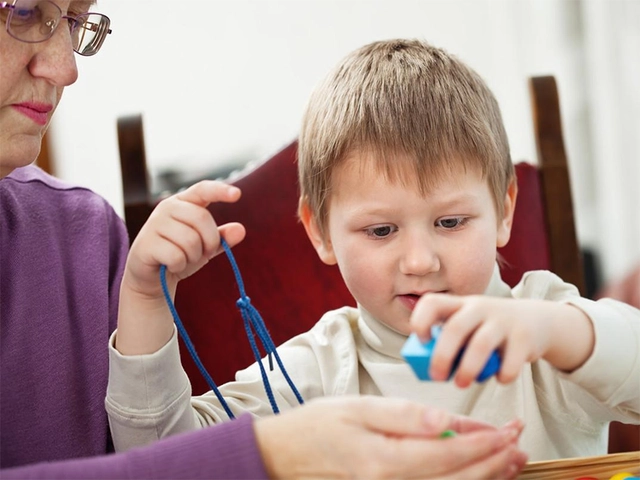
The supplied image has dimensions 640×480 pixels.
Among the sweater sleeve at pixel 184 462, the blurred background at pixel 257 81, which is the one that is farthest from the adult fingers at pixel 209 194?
the blurred background at pixel 257 81

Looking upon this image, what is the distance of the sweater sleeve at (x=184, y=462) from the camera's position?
1.99 ft

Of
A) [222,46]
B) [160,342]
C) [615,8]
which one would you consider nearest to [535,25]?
[615,8]

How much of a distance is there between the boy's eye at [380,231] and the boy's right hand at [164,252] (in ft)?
0.54

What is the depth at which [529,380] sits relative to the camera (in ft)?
3.24

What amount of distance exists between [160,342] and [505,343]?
440mm

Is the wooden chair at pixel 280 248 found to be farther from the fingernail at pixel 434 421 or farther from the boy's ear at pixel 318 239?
the fingernail at pixel 434 421

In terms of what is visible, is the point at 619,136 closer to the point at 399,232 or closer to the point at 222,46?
the point at 222,46

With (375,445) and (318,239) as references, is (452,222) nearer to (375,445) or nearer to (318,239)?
(318,239)

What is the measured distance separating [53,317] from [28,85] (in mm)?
286

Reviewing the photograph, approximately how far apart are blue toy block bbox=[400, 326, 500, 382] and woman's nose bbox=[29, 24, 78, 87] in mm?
529

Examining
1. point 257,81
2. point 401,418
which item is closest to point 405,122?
point 401,418

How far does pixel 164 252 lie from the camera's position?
34.1 inches

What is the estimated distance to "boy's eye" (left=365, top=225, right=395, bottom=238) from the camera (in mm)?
957

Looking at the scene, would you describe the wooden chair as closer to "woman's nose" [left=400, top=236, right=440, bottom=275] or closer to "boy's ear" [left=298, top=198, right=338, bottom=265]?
"boy's ear" [left=298, top=198, right=338, bottom=265]
